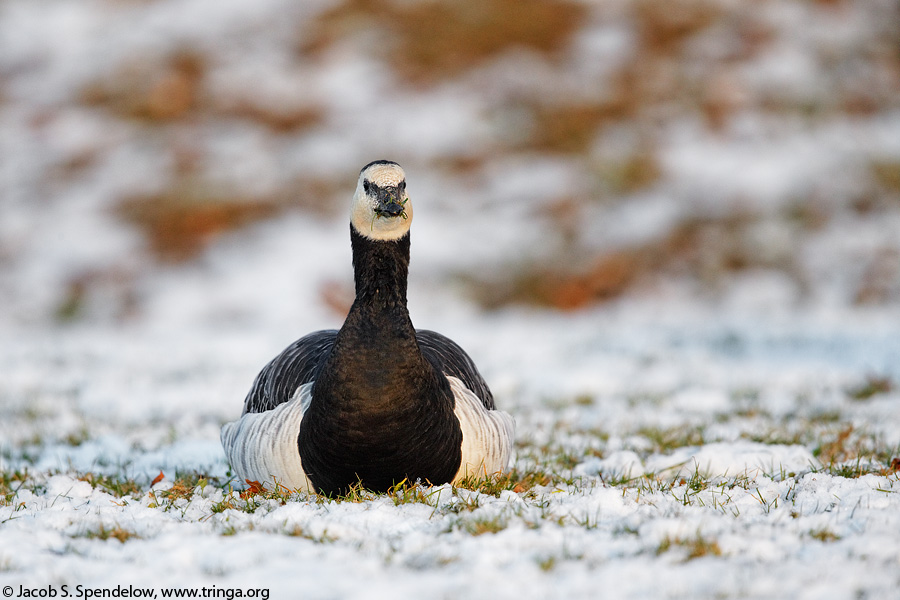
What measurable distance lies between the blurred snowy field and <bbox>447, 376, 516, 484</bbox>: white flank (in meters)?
0.23

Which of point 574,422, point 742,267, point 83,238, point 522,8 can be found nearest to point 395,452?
point 574,422

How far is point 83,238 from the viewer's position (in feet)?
57.2

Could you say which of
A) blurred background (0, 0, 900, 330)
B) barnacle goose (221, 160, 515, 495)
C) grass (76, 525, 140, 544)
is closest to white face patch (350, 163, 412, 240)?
barnacle goose (221, 160, 515, 495)

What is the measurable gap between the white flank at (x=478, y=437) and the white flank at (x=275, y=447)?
2.79 feet

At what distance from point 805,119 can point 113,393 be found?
15.4 metres

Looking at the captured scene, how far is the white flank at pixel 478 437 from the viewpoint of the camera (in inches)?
186

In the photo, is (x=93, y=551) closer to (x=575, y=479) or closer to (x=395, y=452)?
(x=395, y=452)

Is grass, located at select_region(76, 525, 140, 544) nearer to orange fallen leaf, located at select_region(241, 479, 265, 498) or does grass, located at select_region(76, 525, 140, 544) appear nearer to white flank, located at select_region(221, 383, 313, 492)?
orange fallen leaf, located at select_region(241, 479, 265, 498)

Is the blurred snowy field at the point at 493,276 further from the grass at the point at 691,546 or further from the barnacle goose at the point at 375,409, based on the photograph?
the barnacle goose at the point at 375,409

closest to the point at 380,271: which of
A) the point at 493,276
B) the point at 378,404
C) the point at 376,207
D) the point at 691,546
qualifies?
the point at 376,207

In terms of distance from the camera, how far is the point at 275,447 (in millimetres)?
4609

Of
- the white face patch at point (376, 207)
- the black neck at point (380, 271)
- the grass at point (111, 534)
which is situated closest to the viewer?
the grass at point (111, 534)

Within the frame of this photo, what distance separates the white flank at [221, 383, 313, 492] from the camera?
4.58 meters

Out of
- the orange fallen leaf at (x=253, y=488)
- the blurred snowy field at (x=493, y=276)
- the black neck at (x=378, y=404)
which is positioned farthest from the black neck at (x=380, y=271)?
the orange fallen leaf at (x=253, y=488)
